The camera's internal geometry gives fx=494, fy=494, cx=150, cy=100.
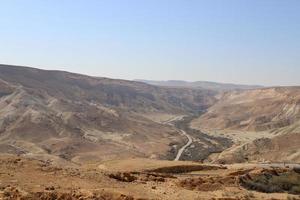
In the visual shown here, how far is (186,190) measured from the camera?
19.0 meters

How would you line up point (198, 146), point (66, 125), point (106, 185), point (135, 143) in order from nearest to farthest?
point (106, 185) < point (198, 146) < point (135, 143) < point (66, 125)

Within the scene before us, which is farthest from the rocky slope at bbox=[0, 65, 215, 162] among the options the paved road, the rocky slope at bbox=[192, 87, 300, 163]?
the rocky slope at bbox=[192, 87, 300, 163]

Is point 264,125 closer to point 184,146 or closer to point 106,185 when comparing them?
point 184,146

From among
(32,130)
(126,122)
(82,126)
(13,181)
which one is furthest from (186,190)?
(126,122)

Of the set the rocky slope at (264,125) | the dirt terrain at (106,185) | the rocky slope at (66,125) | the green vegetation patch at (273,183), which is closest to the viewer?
the dirt terrain at (106,185)

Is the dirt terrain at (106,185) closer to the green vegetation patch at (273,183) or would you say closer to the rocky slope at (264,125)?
the green vegetation patch at (273,183)

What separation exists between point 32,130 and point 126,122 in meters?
24.1

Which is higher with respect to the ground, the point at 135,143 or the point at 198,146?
the point at 198,146

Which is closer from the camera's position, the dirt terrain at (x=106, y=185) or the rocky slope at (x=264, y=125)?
the dirt terrain at (x=106, y=185)

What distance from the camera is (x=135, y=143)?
78.6 metres

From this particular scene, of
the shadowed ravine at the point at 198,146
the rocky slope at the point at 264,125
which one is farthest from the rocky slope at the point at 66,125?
the rocky slope at the point at 264,125

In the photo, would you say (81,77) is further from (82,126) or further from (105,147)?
(105,147)

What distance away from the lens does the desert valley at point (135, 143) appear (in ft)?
61.2

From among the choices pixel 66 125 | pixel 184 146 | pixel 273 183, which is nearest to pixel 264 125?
pixel 184 146
